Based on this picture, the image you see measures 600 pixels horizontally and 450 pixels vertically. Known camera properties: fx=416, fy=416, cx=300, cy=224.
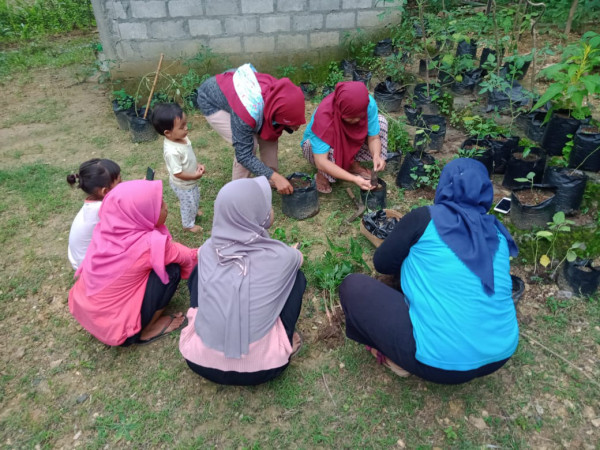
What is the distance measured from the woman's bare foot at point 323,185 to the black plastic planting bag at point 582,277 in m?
1.84

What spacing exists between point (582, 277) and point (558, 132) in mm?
1568

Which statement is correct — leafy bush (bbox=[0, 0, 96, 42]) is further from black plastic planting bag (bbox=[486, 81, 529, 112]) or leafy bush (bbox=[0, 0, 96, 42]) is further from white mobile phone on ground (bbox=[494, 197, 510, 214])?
white mobile phone on ground (bbox=[494, 197, 510, 214])

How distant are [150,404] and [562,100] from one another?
391cm

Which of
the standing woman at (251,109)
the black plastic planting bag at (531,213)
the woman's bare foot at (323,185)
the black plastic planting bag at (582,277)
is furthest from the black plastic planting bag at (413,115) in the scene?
the black plastic planting bag at (582,277)

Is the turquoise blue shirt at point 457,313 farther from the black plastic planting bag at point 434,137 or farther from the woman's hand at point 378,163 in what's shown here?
the black plastic planting bag at point 434,137

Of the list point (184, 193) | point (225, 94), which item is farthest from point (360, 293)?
point (225, 94)

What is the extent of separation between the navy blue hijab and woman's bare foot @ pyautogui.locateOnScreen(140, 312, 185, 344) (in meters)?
1.67

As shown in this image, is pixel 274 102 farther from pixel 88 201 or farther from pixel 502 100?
pixel 502 100

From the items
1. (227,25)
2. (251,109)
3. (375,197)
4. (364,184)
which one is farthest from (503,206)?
(227,25)

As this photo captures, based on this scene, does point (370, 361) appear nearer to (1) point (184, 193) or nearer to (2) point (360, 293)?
(2) point (360, 293)

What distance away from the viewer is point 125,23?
15.1 feet

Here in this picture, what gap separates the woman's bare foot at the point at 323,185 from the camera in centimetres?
361

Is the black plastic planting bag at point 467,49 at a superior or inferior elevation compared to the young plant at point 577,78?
inferior

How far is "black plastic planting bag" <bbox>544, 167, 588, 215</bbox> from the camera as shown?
118 inches
